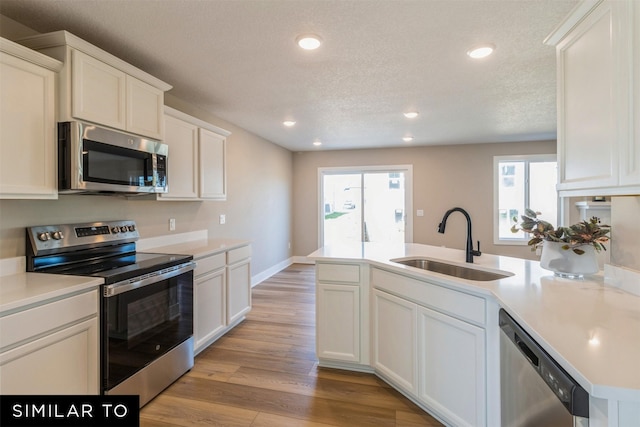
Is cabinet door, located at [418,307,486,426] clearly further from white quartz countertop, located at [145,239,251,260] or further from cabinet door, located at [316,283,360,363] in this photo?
white quartz countertop, located at [145,239,251,260]

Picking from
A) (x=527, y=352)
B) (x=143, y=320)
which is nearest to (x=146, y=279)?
(x=143, y=320)

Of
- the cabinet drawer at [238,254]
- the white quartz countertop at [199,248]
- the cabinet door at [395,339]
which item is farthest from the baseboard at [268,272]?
the cabinet door at [395,339]

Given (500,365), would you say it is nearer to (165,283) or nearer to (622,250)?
(622,250)

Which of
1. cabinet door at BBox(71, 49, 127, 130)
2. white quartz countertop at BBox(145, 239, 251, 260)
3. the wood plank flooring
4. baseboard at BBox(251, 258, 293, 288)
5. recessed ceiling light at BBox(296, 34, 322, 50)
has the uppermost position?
recessed ceiling light at BBox(296, 34, 322, 50)

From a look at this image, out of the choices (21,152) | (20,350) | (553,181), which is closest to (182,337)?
(20,350)

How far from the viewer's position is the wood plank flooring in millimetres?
1918

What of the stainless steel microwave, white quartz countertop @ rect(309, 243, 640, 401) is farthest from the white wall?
the stainless steel microwave

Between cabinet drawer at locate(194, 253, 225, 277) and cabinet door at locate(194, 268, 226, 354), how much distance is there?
1.7 inches

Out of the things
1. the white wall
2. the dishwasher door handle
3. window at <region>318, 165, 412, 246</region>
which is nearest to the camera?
the dishwasher door handle

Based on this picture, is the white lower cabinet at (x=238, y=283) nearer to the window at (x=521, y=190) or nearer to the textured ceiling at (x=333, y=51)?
the textured ceiling at (x=333, y=51)

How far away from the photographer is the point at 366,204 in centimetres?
641

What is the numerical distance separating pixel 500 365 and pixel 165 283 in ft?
6.91

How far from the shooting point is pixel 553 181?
220 inches

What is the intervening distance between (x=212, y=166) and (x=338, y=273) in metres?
1.88
